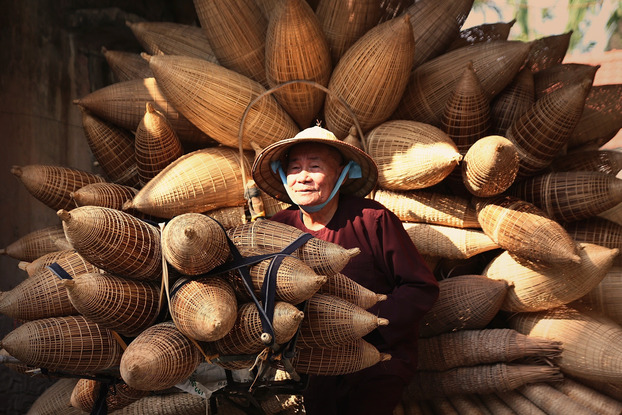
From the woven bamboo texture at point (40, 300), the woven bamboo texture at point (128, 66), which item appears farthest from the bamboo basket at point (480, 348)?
the woven bamboo texture at point (128, 66)

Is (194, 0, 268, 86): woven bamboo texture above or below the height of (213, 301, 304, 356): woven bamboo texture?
above

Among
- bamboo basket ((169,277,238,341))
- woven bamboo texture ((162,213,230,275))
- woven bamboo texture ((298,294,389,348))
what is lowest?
woven bamboo texture ((298,294,389,348))

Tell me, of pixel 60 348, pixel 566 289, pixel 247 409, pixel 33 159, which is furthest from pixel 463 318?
pixel 33 159

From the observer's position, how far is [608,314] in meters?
3.02

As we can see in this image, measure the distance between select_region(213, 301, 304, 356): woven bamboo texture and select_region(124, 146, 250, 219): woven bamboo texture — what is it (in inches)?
42.7

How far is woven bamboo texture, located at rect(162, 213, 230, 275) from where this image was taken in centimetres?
185

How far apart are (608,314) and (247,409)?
5.24 ft

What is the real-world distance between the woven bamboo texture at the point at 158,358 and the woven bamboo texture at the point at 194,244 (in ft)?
0.61

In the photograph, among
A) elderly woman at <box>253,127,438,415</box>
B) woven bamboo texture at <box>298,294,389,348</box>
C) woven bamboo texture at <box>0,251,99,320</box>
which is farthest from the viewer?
elderly woman at <box>253,127,438,415</box>

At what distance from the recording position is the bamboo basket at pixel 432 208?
9.87 ft

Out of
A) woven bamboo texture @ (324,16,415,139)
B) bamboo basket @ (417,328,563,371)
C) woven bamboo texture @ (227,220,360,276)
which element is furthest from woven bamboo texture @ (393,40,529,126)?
woven bamboo texture @ (227,220,360,276)

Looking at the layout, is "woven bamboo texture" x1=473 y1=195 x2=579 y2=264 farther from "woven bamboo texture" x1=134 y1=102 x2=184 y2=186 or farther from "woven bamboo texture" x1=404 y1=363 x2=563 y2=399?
"woven bamboo texture" x1=134 y1=102 x2=184 y2=186

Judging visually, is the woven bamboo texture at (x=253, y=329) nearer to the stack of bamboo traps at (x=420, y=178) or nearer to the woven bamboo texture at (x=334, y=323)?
the woven bamboo texture at (x=334, y=323)

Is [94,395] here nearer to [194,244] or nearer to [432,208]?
[194,244]
